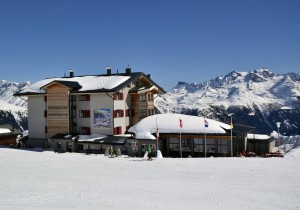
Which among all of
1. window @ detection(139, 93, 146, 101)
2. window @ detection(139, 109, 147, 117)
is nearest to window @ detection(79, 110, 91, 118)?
window @ detection(139, 109, 147, 117)

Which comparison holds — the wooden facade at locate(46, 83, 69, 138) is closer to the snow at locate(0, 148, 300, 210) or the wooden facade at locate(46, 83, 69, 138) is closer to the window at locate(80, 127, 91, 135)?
the window at locate(80, 127, 91, 135)

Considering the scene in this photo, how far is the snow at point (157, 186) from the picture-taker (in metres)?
14.8

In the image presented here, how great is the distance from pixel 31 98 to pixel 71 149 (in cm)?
1135

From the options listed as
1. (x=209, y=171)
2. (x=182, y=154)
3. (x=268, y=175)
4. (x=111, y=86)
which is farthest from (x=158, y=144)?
(x=268, y=175)

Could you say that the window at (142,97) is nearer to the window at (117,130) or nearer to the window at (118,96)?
the window at (118,96)

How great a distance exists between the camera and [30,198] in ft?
51.0

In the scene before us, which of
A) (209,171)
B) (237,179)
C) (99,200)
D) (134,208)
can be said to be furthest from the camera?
(209,171)

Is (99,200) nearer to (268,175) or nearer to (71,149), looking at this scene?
(268,175)

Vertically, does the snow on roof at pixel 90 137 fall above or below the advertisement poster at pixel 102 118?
below

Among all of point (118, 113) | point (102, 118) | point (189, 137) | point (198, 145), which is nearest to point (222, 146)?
point (198, 145)

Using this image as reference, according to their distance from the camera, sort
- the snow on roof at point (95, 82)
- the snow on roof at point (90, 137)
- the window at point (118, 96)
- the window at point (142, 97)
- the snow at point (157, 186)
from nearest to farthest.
Result: the snow at point (157, 186) < the snow on roof at point (90, 137) < the window at point (118, 96) < the snow on roof at point (95, 82) < the window at point (142, 97)

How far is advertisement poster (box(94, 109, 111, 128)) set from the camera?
148ft

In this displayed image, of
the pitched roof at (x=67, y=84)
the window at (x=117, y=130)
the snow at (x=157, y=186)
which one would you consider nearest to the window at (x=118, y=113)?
the window at (x=117, y=130)

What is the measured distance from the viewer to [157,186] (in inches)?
727
